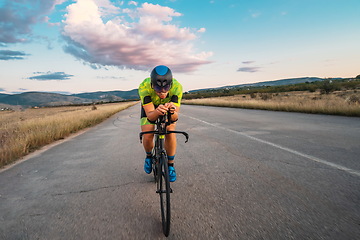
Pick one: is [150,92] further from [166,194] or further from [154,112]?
[166,194]

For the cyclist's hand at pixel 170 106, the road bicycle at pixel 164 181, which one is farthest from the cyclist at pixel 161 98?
the road bicycle at pixel 164 181

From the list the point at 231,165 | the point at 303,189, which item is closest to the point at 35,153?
the point at 231,165

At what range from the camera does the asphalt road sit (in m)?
2.14

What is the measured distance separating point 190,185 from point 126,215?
109 cm

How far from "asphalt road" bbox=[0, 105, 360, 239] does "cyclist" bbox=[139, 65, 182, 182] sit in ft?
2.12

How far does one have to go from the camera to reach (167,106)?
227cm

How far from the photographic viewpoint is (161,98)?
2.94 metres

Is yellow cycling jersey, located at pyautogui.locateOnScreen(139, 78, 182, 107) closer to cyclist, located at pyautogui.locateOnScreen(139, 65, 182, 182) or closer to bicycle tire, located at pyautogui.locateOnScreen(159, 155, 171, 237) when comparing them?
cyclist, located at pyautogui.locateOnScreen(139, 65, 182, 182)

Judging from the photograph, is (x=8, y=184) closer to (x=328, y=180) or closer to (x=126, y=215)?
(x=126, y=215)

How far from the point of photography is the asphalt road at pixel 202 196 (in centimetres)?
214

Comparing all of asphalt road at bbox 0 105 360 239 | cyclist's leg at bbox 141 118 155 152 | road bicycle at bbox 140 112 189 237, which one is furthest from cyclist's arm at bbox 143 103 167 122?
asphalt road at bbox 0 105 360 239

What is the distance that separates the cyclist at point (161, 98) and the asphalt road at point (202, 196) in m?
0.65

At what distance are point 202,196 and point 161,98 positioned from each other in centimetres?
144

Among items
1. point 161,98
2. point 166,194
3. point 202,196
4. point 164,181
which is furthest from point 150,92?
point 202,196
